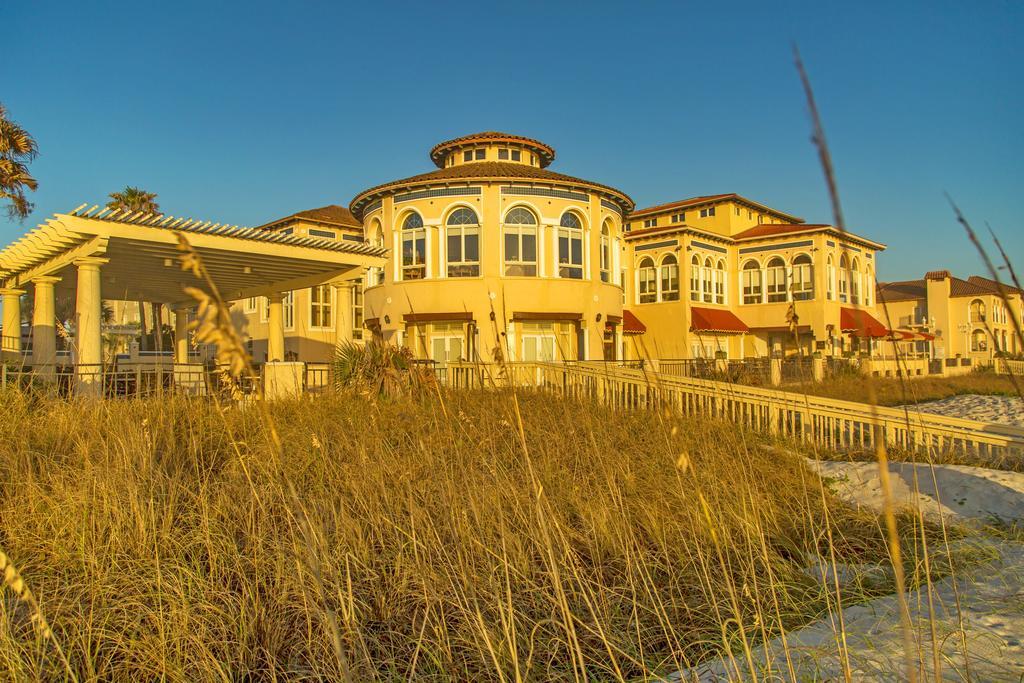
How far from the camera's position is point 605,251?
2694 centimetres

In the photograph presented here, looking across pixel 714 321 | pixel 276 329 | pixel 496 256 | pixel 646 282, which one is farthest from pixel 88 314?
pixel 714 321

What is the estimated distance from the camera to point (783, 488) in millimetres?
5492

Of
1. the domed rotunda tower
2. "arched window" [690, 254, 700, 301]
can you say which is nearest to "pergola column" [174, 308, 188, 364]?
the domed rotunda tower

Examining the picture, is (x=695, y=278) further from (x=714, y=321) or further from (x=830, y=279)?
(x=830, y=279)

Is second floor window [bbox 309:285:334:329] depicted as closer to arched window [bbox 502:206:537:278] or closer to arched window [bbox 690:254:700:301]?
arched window [bbox 502:206:537:278]

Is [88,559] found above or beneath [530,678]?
above

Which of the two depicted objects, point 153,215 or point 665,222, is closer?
point 153,215

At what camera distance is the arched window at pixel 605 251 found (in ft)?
88.1

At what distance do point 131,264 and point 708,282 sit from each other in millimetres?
29164

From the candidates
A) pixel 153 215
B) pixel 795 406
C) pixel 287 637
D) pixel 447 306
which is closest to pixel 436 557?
pixel 287 637

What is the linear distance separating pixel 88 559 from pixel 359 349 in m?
9.03

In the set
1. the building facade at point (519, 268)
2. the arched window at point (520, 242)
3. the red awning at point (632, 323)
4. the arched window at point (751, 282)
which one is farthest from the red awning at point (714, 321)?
the arched window at point (520, 242)

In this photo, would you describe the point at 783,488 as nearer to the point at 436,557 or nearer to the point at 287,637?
the point at 436,557

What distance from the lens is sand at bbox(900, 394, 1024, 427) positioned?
16.5 meters
